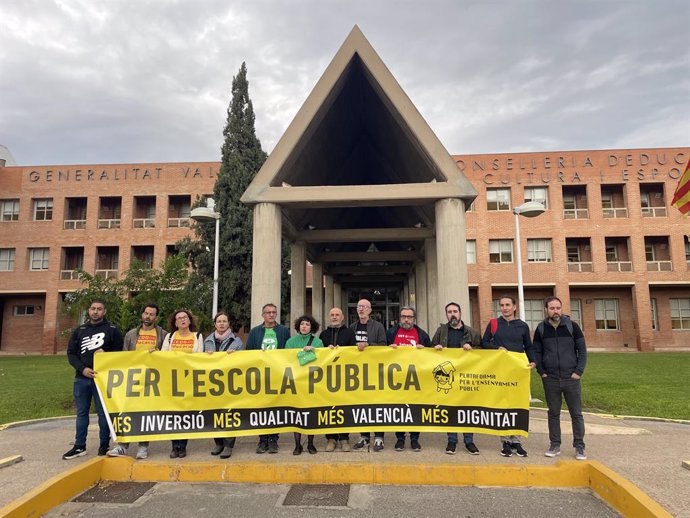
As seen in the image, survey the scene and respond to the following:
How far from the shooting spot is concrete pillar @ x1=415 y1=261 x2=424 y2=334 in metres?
17.3

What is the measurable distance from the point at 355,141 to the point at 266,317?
311 inches

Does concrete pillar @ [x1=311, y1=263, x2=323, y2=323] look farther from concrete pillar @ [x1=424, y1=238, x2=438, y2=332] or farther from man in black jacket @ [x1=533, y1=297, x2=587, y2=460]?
man in black jacket @ [x1=533, y1=297, x2=587, y2=460]

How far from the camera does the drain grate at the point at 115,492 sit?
16.6 ft

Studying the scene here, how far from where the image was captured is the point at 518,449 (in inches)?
238

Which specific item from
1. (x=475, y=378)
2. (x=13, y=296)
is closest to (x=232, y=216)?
(x=475, y=378)

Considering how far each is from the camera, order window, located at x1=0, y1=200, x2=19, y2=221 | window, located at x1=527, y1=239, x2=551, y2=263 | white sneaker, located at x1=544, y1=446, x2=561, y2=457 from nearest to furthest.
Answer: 1. white sneaker, located at x1=544, y1=446, x2=561, y2=457
2. window, located at x1=527, y1=239, x2=551, y2=263
3. window, located at x1=0, y1=200, x2=19, y2=221

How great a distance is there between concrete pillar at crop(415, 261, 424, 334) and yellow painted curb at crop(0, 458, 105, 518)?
42.5 feet

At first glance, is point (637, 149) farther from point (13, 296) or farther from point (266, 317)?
point (13, 296)

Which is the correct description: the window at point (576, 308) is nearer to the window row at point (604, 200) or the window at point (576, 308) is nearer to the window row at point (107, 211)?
the window row at point (604, 200)

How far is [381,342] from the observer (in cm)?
669

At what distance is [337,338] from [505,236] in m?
27.8

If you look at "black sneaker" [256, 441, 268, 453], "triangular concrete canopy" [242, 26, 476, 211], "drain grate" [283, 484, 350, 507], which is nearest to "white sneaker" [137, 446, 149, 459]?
"black sneaker" [256, 441, 268, 453]

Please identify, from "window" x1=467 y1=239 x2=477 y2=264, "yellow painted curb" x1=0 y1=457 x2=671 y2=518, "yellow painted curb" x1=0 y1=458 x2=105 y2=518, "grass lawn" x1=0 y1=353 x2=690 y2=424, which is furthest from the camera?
"window" x1=467 y1=239 x2=477 y2=264

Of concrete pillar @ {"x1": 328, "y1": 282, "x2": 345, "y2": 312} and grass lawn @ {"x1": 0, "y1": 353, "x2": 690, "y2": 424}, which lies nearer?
grass lawn @ {"x1": 0, "y1": 353, "x2": 690, "y2": 424}
